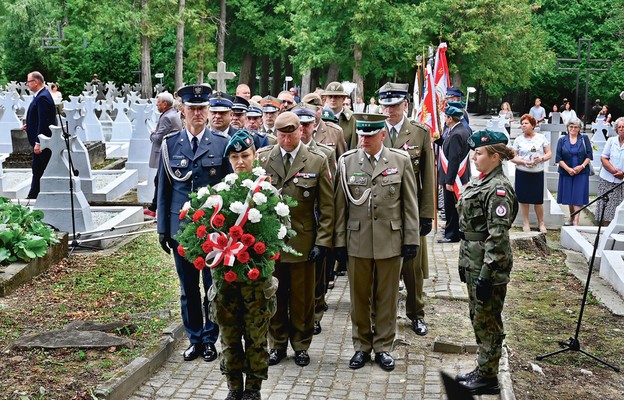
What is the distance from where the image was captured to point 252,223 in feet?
19.1

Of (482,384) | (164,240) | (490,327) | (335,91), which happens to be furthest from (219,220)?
(335,91)

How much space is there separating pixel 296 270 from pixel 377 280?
67 cm

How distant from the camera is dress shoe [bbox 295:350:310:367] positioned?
274 inches

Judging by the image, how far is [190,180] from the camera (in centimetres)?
710

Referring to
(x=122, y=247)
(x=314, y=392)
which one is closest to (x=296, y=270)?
(x=314, y=392)

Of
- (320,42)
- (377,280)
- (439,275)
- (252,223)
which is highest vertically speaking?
(320,42)

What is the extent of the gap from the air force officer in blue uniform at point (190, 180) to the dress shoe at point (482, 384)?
2.14 meters

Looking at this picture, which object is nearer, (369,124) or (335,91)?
(369,124)

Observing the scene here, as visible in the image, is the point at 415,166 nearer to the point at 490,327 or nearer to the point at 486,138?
the point at 486,138

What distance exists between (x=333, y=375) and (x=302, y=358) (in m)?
0.37

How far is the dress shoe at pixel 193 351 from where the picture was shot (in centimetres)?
707

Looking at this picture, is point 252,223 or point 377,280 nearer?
point 252,223

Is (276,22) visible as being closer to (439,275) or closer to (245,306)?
(439,275)

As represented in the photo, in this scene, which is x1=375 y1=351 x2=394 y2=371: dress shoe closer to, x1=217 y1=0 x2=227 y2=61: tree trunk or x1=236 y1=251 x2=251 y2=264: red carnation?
x1=236 y1=251 x2=251 y2=264: red carnation
